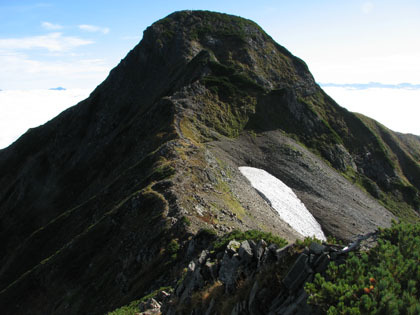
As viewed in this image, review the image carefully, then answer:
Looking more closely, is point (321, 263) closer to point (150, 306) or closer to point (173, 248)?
point (150, 306)

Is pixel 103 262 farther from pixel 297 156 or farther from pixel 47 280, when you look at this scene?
pixel 297 156

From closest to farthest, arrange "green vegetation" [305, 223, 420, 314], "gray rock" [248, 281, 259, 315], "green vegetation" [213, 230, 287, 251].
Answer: "green vegetation" [305, 223, 420, 314]
"gray rock" [248, 281, 259, 315]
"green vegetation" [213, 230, 287, 251]

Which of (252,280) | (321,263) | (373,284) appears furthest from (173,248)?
(373,284)

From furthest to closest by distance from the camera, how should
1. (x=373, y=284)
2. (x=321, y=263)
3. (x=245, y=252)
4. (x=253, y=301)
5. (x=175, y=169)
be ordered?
(x=175, y=169), (x=245, y=252), (x=253, y=301), (x=321, y=263), (x=373, y=284)

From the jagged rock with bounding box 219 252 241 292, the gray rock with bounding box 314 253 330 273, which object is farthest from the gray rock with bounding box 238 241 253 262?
the gray rock with bounding box 314 253 330 273

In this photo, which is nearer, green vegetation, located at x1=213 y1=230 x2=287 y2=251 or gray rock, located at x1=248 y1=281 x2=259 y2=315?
gray rock, located at x1=248 y1=281 x2=259 y2=315

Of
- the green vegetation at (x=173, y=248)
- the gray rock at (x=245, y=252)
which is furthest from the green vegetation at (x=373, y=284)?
the green vegetation at (x=173, y=248)

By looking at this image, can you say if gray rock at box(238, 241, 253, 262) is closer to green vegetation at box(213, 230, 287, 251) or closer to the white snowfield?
green vegetation at box(213, 230, 287, 251)

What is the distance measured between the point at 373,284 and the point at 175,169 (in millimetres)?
32545

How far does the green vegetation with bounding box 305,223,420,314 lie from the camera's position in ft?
32.5

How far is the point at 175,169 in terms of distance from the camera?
1645 inches

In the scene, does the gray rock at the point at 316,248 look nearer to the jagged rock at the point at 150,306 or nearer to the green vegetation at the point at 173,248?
the jagged rock at the point at 150,306

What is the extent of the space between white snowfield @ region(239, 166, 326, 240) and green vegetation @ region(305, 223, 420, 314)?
3741cm

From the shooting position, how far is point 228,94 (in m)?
85.1
